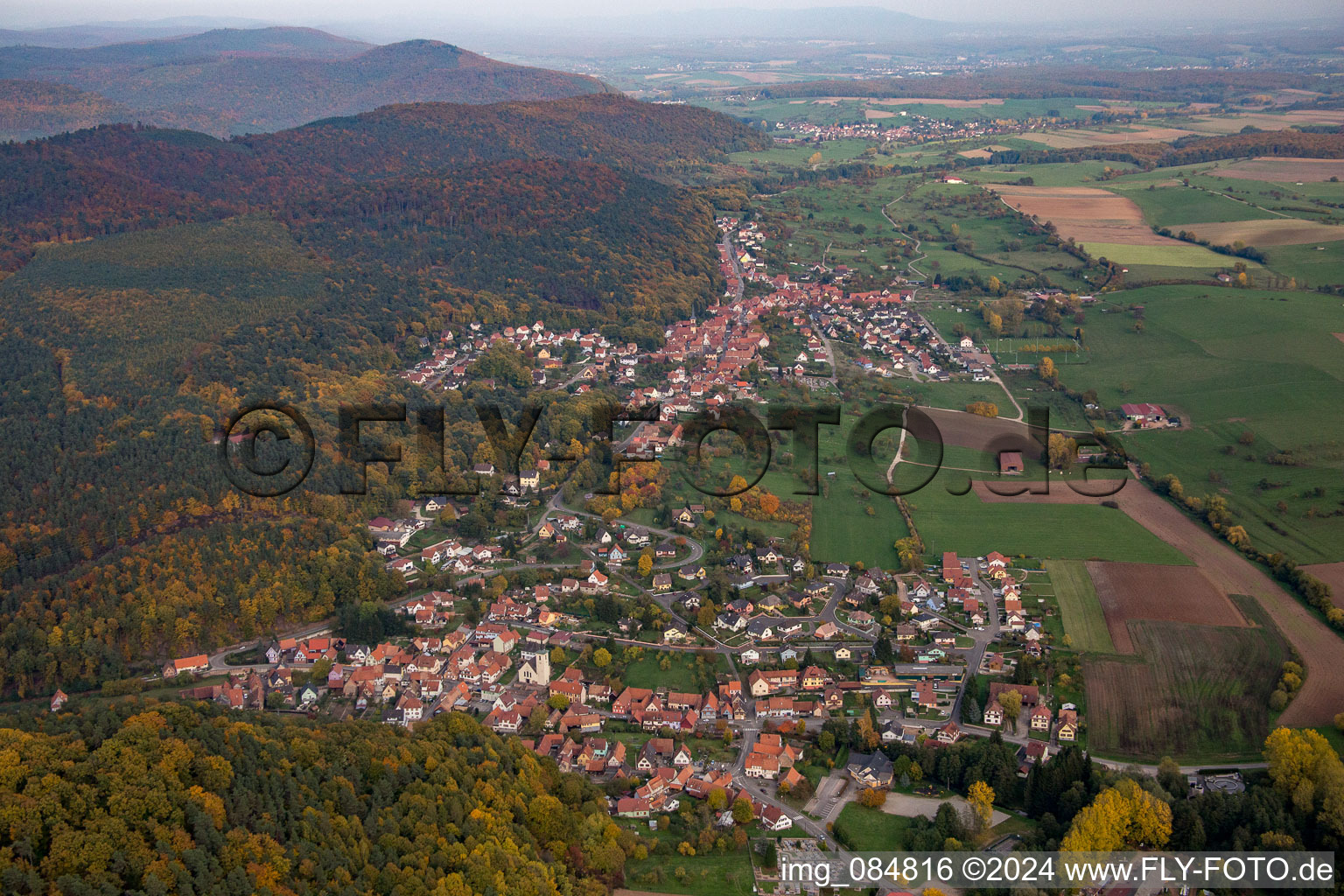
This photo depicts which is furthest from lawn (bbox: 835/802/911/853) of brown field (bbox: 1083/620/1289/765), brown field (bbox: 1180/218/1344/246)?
brown field (bbox: 1180/218/1344/246)

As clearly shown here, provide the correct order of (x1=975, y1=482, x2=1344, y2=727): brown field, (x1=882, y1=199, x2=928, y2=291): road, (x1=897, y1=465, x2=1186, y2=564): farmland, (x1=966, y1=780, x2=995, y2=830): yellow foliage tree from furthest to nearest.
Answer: (x1=882, y1=199, x2=928, y2=291): road < (x1=897, y1=465, x2=1186, y2=564): farmland < (x1=975, y1=482, x2=1344, y2=727): brown field < (x1=966, y1=780, x2=995, y2=830): yellow foliage tree

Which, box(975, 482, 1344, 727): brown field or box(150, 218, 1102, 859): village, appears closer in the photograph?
box(150, 218, 1102, 859): village

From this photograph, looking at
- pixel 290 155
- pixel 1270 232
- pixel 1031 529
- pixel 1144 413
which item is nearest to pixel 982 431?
pixel 1144 413

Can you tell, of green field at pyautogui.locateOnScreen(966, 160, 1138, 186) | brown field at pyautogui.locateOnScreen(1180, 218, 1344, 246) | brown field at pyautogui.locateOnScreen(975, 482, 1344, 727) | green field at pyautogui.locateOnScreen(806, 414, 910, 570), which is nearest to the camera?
brown field at pyautogui.locateOnScreen(975, 482, 1344, 727)

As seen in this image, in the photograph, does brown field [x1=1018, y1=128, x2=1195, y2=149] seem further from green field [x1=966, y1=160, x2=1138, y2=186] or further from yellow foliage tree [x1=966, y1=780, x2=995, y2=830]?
→ yellow foliage tree [x1=966, y1=780, x2=995, y2=830]

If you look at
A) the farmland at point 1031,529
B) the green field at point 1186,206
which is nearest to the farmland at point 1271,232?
the green field at point 1186,206

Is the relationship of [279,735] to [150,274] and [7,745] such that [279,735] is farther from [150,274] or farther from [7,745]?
[150,274]

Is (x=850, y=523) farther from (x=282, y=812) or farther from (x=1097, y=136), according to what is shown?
(x=1097, y=136)
